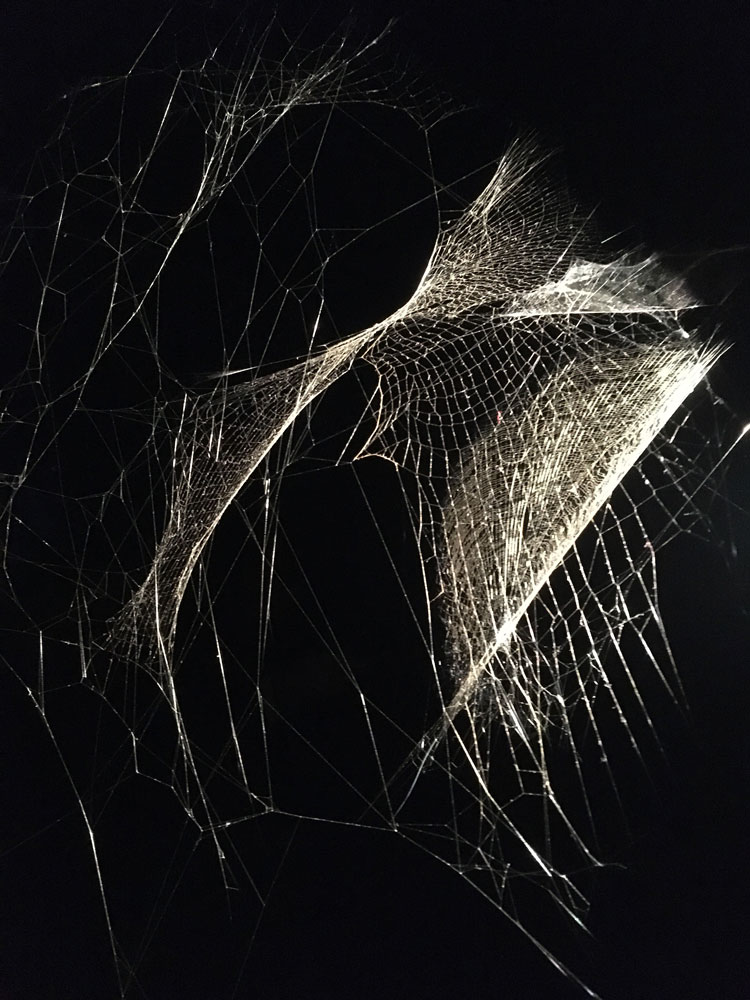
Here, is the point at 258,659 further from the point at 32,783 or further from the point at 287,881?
the point at 32,783

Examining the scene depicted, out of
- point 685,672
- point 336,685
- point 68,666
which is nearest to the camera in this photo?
point 685,672

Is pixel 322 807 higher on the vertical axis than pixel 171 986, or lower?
higher

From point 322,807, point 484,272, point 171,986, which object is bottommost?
point 171,986

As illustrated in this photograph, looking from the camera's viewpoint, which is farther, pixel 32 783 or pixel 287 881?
pixel 32 783

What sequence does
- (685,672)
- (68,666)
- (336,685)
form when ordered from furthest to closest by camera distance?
(68,666) < (336,685) < (685,672)

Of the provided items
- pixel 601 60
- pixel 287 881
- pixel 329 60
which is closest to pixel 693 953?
pixel 287 881

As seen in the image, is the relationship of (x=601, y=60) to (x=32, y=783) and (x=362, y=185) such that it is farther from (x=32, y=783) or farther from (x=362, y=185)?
(x=32, y=783)
